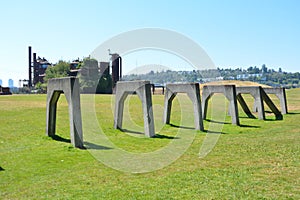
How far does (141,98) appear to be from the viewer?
1789cm

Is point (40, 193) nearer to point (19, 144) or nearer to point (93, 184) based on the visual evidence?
point (93, 184)

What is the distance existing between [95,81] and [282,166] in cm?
6020

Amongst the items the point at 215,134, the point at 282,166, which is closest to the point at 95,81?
the point at 215,134

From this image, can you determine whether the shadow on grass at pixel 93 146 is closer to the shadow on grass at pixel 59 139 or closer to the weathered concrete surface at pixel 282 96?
the shadow on grass at pixel 59 139

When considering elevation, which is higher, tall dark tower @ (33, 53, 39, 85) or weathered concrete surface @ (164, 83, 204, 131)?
tall dark tower @ (33, 53, 39, 85)

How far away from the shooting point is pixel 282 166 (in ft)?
33.3

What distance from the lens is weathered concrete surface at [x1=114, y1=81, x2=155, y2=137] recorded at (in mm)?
17359

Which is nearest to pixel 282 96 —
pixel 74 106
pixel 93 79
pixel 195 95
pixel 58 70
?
pixel 195 95

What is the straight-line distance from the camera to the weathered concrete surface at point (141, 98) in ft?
57.0

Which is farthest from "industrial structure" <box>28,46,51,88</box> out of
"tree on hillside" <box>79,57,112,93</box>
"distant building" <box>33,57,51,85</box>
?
"tree on hillside" <box>79,57,112,93</box>

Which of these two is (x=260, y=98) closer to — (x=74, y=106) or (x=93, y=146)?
(x=93, y=146)

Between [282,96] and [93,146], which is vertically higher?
[282,96]

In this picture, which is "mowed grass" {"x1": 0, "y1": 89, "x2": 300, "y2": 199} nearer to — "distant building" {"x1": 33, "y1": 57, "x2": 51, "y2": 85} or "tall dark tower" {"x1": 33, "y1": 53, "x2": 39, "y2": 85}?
"tall dark tower" {"x1": 33, "y1": 53, "x2": 39, "y2": 85}

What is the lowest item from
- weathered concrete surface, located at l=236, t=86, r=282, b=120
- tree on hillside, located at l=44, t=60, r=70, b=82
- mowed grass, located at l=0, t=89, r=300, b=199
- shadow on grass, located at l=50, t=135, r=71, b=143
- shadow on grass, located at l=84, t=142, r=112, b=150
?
mowed grass, located at l=0, t=89, r=300, b=199
